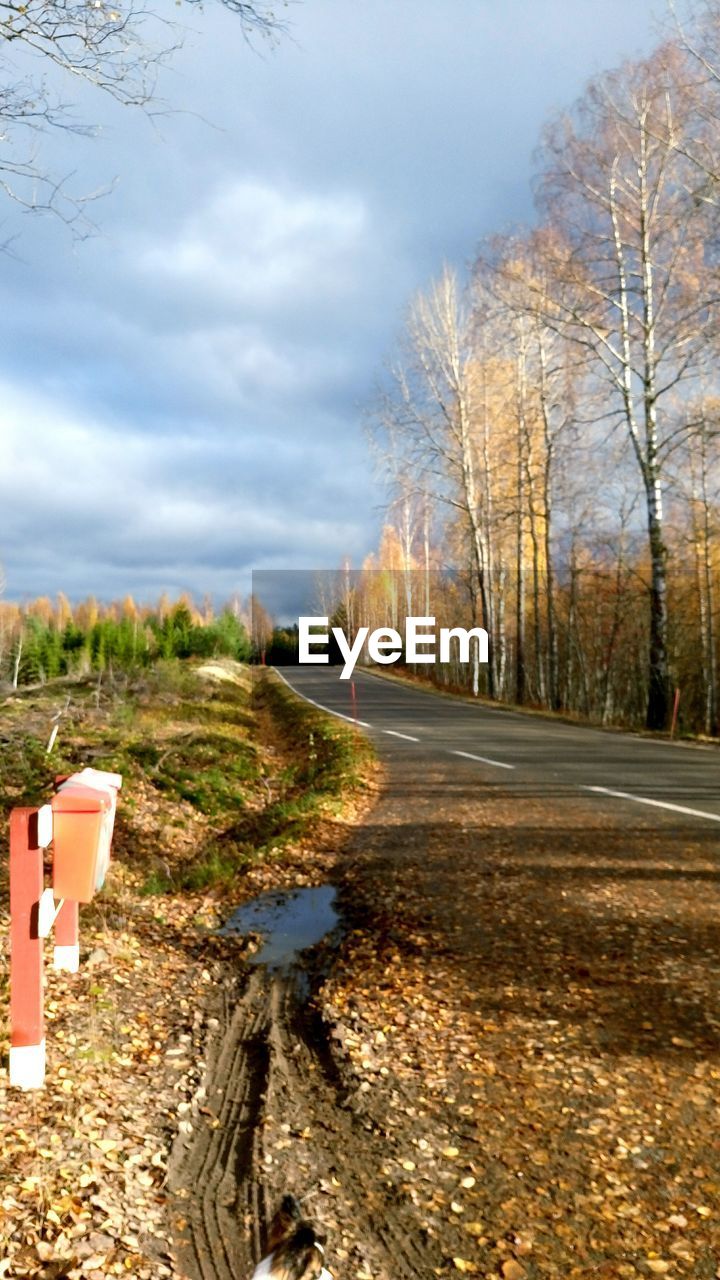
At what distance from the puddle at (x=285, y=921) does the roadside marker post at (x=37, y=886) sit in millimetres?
1834

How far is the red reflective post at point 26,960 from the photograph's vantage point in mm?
3881

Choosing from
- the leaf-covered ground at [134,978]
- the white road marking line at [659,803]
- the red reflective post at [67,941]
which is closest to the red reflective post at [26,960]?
the leaf-covered ground at [134,978]

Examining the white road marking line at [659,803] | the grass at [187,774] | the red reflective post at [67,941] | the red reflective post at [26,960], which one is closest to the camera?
the red reflective post at [26,960]

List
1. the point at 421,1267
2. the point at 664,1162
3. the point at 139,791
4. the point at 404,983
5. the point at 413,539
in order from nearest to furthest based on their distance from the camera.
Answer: the point at 421,1267, the point at 664,1162, the point at 404,983, the point at 139,791, the point at 413,539

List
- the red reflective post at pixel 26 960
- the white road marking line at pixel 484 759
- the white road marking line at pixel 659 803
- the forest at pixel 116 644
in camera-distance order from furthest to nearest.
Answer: the forest at pixel 116 644 → the white road marking line at pixel 484 759 → the white road marking line at pixel 659 803 → the red reflective post at pixel 26 960

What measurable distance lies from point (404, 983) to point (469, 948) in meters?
0.59

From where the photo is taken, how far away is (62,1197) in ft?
10.2

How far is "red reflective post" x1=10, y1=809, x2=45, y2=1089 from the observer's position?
3881 millimetres

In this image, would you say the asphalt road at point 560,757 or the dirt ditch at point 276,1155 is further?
the asphalt road at point 560,757

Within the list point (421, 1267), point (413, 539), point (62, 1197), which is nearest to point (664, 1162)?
point (421, 1267)

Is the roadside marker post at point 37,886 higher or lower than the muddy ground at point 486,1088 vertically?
higher

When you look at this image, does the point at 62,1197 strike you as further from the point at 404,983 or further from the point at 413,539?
the point at 413,539

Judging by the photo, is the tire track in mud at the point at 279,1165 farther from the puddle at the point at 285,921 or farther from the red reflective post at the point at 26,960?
the puddle at the point at 285,921

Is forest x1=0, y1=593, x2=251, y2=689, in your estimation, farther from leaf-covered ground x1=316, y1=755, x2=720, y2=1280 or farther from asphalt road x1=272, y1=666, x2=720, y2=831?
leaf-covered ground x1=316, y1=755, x2=720, y2=1280
